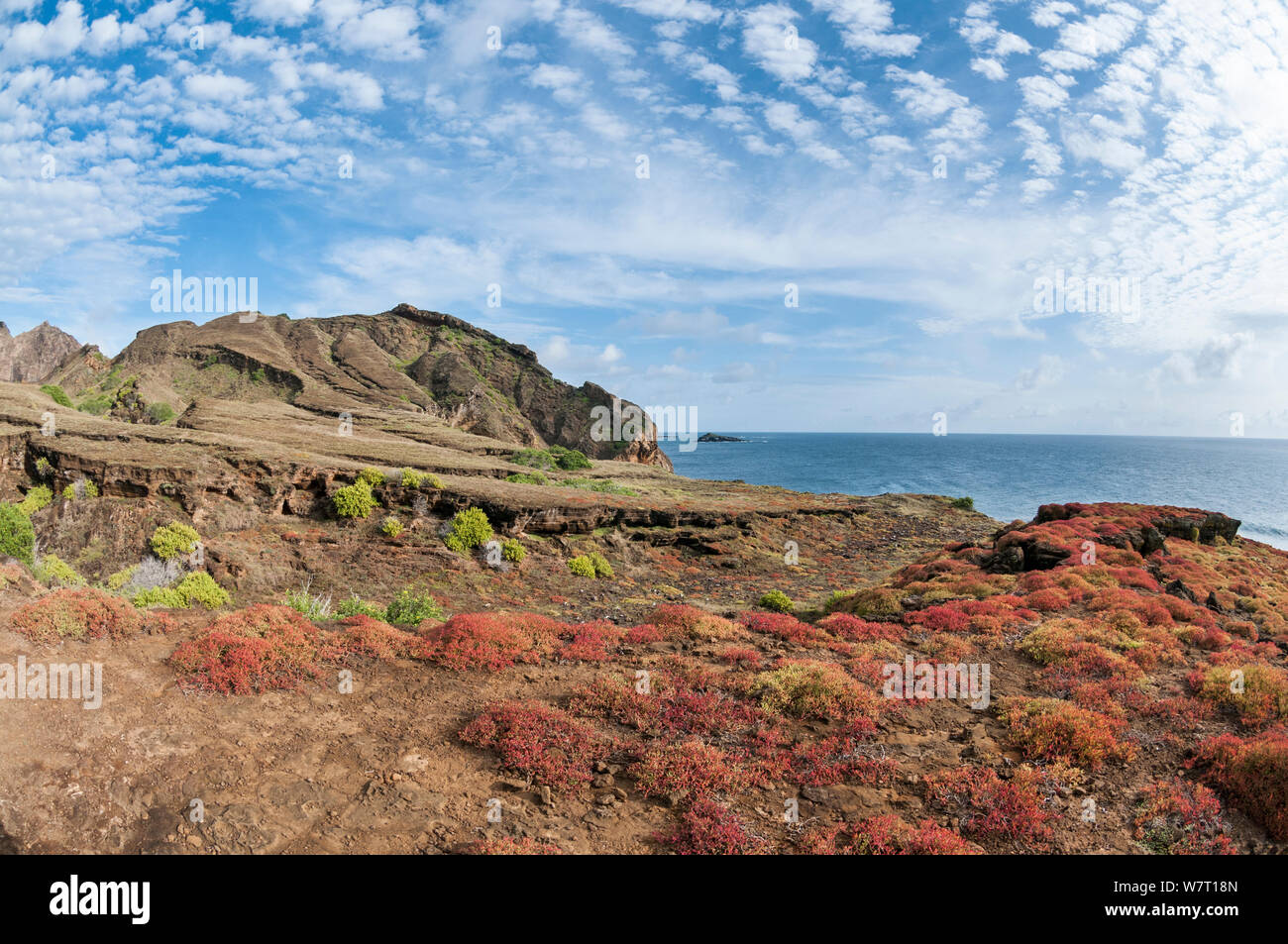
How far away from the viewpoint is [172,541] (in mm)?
21047

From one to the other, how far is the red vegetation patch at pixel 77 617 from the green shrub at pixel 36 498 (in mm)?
16879

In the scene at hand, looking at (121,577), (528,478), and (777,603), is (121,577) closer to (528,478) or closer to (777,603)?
(777,603)

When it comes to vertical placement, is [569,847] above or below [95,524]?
below

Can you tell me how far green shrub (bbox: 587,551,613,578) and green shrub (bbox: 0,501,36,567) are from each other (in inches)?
776

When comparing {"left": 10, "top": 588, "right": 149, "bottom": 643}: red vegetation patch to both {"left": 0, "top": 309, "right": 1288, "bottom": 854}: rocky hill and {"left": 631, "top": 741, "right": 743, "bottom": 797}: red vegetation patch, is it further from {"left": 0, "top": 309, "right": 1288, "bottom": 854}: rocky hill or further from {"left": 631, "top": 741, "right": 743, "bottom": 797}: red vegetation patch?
{"left": 631, "top": 741, "right": 743, "bottom": 797}: red vegetation patch

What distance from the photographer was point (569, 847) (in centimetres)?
693

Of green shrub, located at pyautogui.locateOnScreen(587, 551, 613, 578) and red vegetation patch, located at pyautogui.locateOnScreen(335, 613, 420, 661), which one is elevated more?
red vegetation patch, located at pyautogui.locateOnScreen(335, 613, 420, 661)

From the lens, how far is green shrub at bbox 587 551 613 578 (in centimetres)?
2927

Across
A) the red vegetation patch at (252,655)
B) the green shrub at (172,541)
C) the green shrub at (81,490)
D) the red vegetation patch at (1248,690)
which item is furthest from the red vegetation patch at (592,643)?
the green shrub at (81,490)

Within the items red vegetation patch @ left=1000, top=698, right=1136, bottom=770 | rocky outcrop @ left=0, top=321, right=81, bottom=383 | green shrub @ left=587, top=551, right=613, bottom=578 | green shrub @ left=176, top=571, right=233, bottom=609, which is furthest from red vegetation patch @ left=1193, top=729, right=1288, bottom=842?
rocky outcrop @ left=0, top=321, right=81, bottom=383

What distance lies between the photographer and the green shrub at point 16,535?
Answer: 62.5ft
